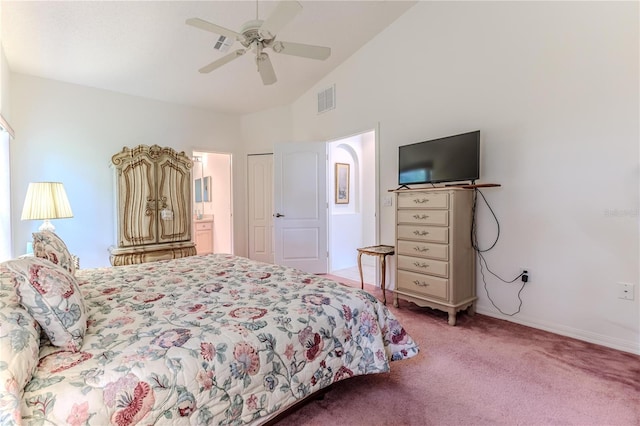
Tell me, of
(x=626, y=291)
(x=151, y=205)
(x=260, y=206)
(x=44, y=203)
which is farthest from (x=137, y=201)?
(x=626, y=291)

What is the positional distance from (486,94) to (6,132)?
4512 mm

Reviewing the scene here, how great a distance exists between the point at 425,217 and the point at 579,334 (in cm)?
147

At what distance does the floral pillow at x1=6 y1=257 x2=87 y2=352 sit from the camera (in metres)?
1.14

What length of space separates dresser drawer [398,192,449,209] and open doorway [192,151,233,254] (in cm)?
323

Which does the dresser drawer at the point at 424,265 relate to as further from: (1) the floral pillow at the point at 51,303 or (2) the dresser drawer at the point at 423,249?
(1) the floral pillow at the point at 51,303

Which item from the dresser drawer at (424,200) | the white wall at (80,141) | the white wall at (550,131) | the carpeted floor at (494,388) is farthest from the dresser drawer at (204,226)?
the carpeted floor at (494,388)

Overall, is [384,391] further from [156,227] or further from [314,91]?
[314,91]

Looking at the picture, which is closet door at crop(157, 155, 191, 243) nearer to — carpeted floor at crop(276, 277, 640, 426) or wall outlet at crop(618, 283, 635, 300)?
carpeted floor at crop(276, 277, 640, 426)

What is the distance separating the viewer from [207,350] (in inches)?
46.3

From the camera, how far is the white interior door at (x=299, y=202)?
4.72m

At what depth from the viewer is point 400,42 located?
3602 mm

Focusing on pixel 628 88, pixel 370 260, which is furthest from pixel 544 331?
pixel 370 260

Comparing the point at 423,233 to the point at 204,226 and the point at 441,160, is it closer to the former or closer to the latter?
the point at 441,160

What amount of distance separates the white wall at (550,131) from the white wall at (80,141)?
3.58 metres
